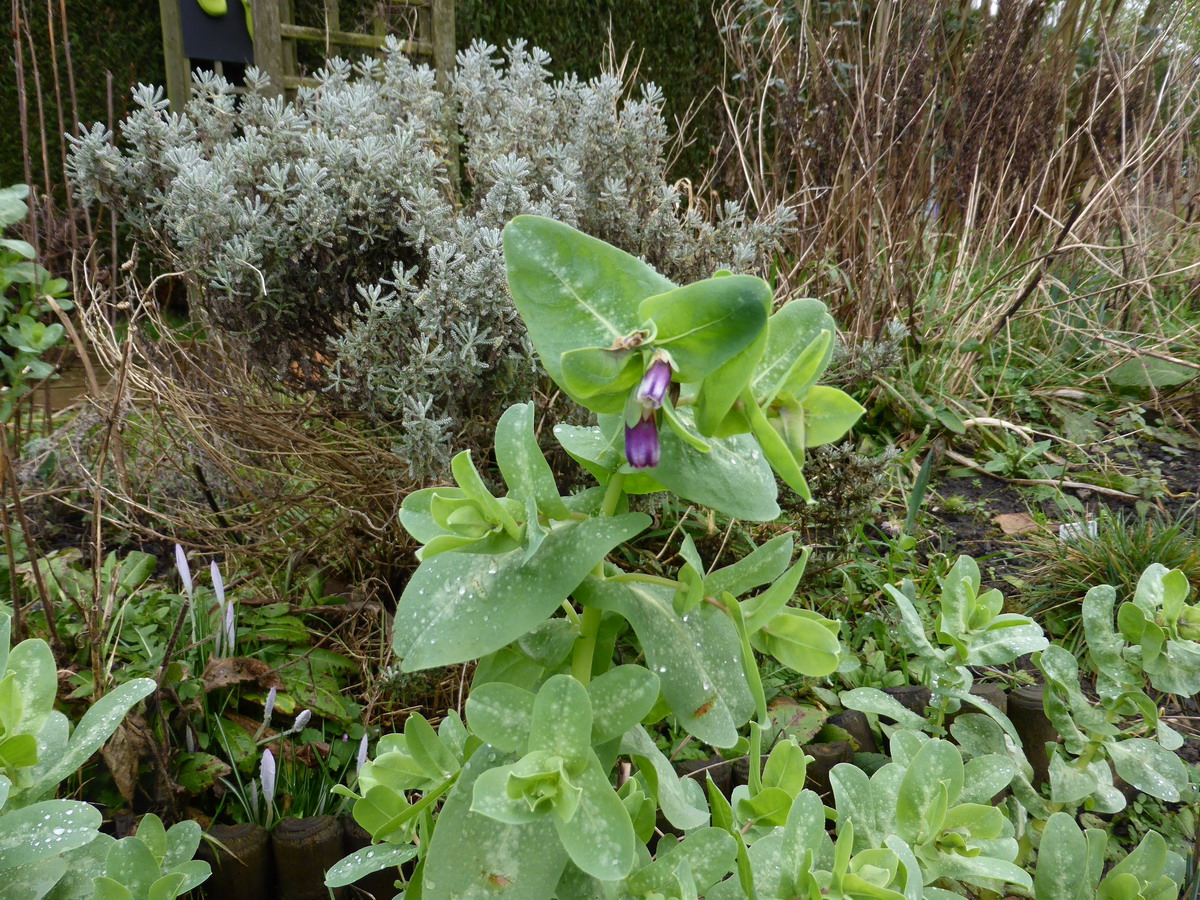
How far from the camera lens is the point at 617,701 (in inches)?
28.2

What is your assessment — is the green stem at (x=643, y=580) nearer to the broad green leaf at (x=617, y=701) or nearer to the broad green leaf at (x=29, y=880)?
the broad green leaf at (x=617, y=701)

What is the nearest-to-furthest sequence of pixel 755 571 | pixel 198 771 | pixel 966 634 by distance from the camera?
pixel 755 571 < pixel 966 634 < pixel 198 771

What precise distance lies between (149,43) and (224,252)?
468cm

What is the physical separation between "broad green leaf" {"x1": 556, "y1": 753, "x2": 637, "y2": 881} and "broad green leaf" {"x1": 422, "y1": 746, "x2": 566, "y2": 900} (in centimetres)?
5

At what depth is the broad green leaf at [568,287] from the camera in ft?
2.03

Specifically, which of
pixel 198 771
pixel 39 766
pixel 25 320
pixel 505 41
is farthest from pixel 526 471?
pixel 505 41

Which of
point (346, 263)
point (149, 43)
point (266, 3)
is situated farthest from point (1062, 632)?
point (149, 43)

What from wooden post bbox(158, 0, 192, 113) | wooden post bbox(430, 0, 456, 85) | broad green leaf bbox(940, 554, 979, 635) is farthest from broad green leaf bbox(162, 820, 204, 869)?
wooden post bbox(158, 0, 192, 113)

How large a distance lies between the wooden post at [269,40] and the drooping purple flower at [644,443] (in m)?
3.78

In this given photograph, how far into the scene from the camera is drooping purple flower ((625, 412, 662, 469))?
23.3 inches

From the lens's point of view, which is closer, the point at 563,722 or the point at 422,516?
the point at 563,722

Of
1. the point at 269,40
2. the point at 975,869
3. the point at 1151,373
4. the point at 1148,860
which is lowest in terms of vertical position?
the point at 1151,373

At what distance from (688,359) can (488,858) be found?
0.46 meters

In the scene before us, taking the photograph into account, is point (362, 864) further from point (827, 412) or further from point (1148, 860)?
point (1148, 860)
